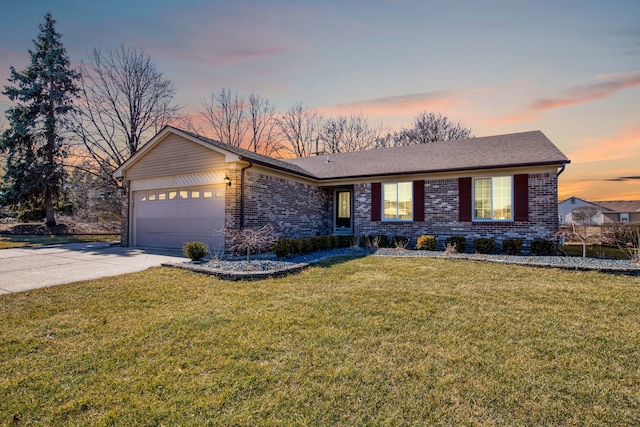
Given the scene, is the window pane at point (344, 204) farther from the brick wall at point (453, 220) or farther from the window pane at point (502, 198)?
the window pane at point (502, 198)

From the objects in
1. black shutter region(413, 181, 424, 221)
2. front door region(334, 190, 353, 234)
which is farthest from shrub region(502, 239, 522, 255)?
front door region(334, 190, 353, 234)

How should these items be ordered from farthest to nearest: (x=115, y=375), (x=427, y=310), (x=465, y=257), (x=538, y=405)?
(x=465, y=257)
(x=427, y=310)
(x=115, y=375)
(x=538, y=405)

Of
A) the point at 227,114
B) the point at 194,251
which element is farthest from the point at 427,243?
the point at 227,114

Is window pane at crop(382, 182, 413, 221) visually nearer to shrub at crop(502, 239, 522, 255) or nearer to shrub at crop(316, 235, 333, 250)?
shrub at crop(316, 235, 333, 250)

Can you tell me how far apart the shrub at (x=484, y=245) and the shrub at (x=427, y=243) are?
133 cm

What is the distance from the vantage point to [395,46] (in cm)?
998

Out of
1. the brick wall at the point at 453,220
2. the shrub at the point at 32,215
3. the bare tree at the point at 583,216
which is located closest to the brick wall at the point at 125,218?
the brick wall at the point at 453,220

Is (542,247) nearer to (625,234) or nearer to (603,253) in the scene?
(603,253)

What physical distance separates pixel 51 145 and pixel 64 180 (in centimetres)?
224

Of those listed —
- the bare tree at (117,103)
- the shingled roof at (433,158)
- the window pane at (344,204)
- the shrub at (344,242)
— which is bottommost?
the shrub at (344,242)

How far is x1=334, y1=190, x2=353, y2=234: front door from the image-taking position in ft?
51.2

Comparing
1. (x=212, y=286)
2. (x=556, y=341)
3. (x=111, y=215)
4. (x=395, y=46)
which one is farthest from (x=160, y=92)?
(x=556, y=341)

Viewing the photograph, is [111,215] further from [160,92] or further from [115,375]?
[115,375]

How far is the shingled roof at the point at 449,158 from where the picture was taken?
11.2 metres
